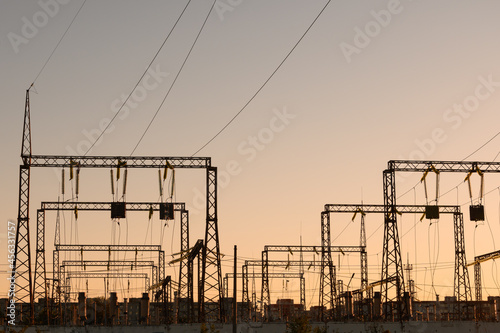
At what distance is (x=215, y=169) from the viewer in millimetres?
51781

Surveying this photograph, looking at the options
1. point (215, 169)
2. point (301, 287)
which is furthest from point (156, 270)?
point (215, 169)

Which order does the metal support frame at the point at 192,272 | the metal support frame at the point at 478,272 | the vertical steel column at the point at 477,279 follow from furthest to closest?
the vertical steel column at the point at 477,279, the metal support frame at the point at 478,272, the metal support frame at the point at 192,272

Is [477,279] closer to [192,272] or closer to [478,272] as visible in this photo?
[478,272]

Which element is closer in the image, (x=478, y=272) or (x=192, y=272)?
(x=192, y=272)

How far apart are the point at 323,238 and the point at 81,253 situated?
21715 millimetres

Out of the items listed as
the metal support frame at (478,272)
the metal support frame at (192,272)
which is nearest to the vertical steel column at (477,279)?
the metal support frame at (478,272)

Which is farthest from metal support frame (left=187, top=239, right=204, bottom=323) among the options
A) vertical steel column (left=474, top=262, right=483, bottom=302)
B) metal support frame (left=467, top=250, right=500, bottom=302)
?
vertical steel column (left=474, top=262, right=483, bottom=302)

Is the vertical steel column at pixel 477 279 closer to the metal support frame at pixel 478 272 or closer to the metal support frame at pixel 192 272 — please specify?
the metal support frame at pixel 478 272

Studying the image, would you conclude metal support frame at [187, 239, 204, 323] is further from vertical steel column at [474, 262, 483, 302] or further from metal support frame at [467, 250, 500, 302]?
vertical steel column at [474, 262, 483, 302]

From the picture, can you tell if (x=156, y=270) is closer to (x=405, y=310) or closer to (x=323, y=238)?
(x=323, y=238)

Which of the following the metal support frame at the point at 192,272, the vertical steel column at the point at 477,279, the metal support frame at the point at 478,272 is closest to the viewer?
the metal support frame at the point at 192,272

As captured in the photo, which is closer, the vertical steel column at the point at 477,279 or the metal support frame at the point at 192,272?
the metal support frame at the point at 192,272

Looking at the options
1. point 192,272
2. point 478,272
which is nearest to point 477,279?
point 478,272

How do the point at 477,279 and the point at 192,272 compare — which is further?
the point at 477,279
